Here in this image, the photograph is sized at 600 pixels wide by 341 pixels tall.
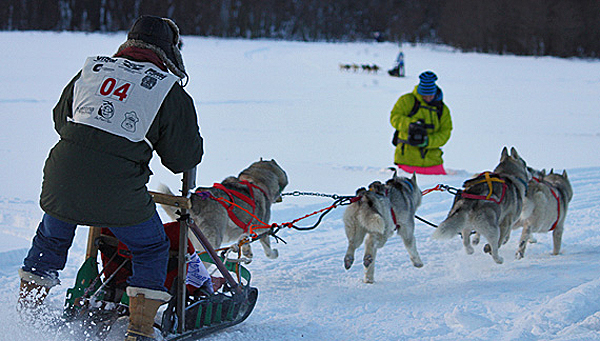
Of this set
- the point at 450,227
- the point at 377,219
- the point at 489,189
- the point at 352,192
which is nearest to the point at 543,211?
the point at 489,189

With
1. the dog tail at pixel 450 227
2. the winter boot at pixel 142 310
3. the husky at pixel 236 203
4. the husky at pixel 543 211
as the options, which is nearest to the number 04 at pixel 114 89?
the winter boot at pixel 142 310

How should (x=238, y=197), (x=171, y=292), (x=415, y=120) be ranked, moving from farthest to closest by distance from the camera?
(x=415, y=120) → (x=238, y=197) → (x=171, y=292)

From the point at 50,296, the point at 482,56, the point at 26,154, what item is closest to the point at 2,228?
the point at 50,296

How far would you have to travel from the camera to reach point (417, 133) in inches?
218

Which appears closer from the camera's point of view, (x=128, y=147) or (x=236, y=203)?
(x=128, y=147)

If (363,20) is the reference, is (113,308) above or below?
below

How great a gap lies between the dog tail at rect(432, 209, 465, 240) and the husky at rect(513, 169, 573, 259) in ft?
2.21

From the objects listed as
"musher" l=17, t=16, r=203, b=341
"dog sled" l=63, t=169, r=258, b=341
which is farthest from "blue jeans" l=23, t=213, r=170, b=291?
"dog sled" l=63, t=169, r=258, b=341

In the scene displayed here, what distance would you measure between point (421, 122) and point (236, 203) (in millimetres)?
2708

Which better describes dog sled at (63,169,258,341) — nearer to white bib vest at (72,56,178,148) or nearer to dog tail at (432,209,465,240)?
white bib vest at (72,56,178,148)

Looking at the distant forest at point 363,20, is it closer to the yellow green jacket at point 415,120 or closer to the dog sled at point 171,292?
the yellow green jacket at point 415,120

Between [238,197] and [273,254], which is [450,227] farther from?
[238,197]

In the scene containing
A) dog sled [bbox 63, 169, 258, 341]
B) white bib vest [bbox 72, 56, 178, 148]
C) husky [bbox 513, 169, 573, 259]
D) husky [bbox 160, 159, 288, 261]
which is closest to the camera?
white bib vest [bbox 72, 56, 178, 148]

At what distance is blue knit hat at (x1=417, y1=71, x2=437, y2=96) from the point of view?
17.9 feet
